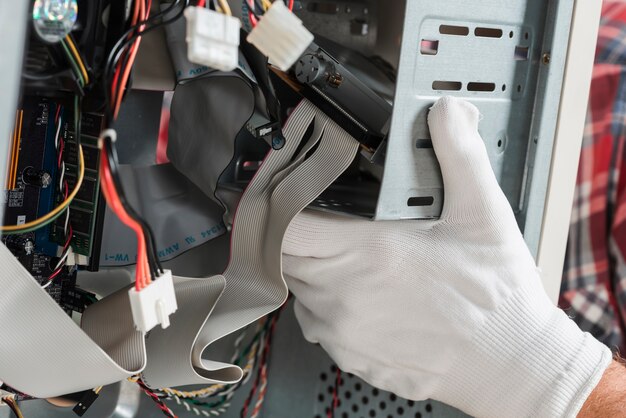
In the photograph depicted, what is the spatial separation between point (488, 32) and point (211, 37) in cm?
32

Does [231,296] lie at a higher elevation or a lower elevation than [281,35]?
lower

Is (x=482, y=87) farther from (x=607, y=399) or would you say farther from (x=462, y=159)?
(x=607, y=399)

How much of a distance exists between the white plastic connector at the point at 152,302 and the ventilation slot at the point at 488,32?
38 cm

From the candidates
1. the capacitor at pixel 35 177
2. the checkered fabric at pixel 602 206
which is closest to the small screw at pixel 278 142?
the capacitor at pixel 35 177

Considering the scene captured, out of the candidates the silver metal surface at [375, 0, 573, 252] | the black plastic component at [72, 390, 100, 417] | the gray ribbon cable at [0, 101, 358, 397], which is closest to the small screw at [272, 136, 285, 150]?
the gray ribbon cable at [0, 101, 358, 397]

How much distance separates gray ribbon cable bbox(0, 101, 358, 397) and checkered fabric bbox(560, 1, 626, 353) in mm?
1118

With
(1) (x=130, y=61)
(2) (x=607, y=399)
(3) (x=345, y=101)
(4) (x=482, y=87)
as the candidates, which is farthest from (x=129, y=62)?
(2) (x=607, y=399)

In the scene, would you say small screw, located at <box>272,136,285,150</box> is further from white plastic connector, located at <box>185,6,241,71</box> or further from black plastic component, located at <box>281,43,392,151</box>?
white plastic connector, located at <box>185,6,241,71</box>

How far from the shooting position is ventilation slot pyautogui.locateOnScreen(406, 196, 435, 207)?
28.8 inches

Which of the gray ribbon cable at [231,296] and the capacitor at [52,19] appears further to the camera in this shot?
the gray ribbon cable at [231,296]

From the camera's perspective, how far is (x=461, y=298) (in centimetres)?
73

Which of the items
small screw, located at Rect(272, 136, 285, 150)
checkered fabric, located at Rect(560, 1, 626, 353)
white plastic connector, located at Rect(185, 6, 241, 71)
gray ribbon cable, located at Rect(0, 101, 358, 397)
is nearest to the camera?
white plastic connector, located at Rect(185, 6, 241, 71)

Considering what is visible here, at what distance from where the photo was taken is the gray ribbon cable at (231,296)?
0.66m

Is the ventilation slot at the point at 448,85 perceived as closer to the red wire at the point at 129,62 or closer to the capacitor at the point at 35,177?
the red wire at the point at 129,62
